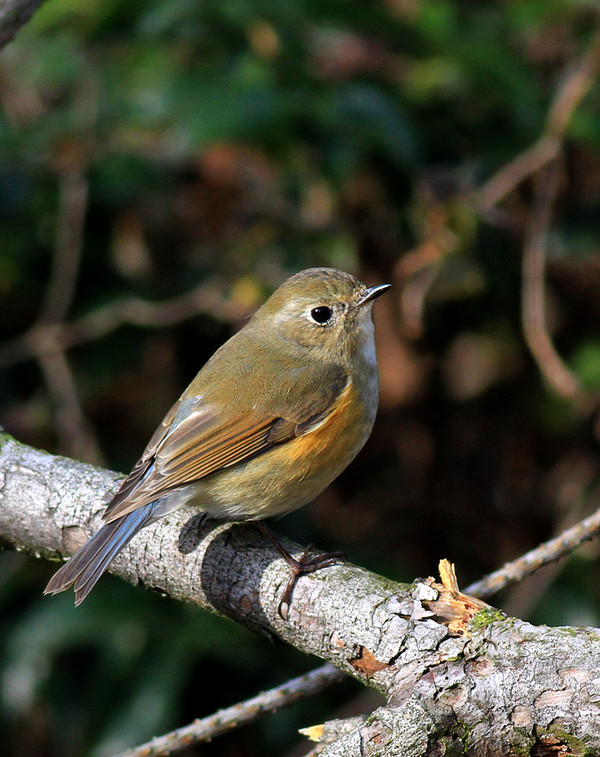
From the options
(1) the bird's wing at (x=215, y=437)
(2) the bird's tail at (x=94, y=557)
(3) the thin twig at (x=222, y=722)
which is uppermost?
(1) the bird's wing at (x=215, y=437)

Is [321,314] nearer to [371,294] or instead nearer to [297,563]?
[371,294]

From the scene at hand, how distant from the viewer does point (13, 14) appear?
2711mm

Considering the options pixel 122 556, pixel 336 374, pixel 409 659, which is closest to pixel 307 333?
pixel 336 374

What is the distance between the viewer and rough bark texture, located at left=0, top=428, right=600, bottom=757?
184 cm

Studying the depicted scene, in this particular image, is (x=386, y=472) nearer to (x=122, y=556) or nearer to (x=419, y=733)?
(x=122, y=556)

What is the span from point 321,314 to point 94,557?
135 centimetres

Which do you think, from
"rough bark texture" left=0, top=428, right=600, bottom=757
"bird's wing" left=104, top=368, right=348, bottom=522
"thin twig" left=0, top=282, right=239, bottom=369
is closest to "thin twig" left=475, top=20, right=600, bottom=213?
"thin twig" left=0, top=282, right=239, bottom=369

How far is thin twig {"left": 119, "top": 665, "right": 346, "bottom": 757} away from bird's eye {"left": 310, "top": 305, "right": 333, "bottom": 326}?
1.46 metres

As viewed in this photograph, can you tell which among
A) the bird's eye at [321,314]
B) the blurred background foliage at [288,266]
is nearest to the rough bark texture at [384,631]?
the bird's eye at [321,314]

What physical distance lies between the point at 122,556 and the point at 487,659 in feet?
3.92

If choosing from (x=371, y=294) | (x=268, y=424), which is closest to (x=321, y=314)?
(x=371, y=294)

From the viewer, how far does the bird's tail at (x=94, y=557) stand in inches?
97.3

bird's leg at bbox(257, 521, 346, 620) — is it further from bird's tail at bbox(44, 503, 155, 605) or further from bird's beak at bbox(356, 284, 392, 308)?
bird's beak at bbox(356, 284, 392, 308)

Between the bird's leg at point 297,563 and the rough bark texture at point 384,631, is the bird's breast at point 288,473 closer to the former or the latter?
the rough bark texture at point 384,631
